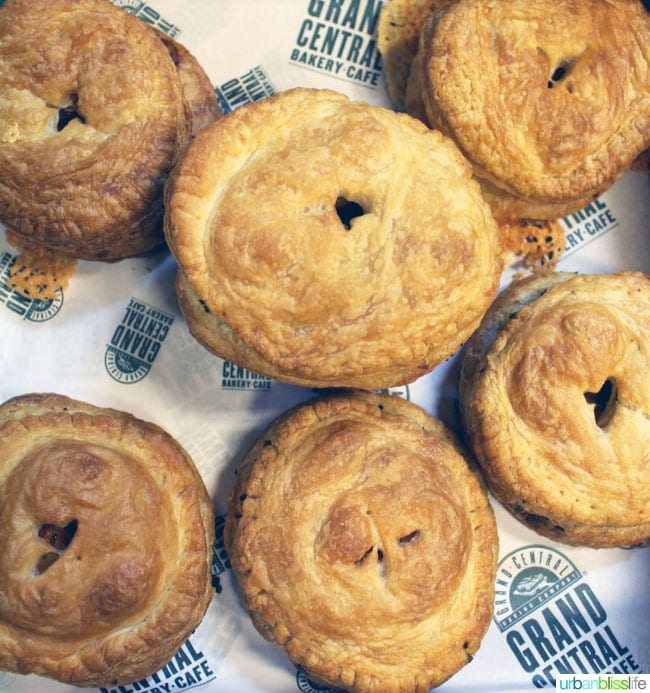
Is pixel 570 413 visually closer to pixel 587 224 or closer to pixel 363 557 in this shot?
pixel 363 557

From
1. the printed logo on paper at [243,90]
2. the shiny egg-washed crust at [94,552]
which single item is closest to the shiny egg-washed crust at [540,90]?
the printed logo on paper at [243,90]

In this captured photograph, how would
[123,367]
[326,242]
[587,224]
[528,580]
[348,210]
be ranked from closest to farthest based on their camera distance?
[326,242] < [348,210] < [123,367] < [528,580] < [587,224]

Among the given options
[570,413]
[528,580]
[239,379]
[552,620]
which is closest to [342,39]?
[239,379]

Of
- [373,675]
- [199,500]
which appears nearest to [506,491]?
[373,675]

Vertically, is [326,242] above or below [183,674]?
above

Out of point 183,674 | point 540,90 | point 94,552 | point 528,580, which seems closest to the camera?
point 94,552

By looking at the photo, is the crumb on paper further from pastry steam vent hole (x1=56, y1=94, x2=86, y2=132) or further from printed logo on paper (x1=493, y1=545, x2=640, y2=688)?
pastry steam vent hole (x1=56, y1=94, x2=86, y2=132)

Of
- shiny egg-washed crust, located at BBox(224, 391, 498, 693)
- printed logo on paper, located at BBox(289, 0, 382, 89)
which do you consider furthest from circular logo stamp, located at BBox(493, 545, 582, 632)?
printed logo on paper, located at BBox(289, 0, 382, 89)
